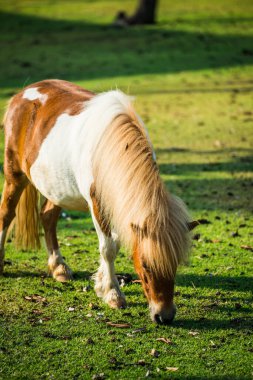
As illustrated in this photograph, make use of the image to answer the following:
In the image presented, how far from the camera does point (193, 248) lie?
7.00m

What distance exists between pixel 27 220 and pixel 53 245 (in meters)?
0.47

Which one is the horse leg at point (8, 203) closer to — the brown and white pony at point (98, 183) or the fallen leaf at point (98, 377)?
the brown and white pony at point (98, 183)

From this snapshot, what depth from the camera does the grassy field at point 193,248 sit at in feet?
15.0

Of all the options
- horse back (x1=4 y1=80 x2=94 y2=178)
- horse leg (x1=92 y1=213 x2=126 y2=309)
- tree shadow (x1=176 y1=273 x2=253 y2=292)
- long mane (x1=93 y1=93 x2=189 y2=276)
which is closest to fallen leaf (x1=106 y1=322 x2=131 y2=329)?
horse leg (x1=92 y1=213 x2=126 y2=309)

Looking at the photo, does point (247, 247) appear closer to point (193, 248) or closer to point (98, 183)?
point (193, 248)

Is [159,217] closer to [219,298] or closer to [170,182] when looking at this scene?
[219,298]

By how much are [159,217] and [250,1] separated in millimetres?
26292

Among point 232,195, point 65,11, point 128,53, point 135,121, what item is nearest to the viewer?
point 135,121

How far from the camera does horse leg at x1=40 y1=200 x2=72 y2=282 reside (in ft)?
20.1

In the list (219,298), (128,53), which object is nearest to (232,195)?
(219,298)

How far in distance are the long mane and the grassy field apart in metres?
0.77

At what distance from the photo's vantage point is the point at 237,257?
6668mm

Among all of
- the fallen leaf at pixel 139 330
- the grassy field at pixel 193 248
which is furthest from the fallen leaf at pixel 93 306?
the fallen leaf at pixel 139 330

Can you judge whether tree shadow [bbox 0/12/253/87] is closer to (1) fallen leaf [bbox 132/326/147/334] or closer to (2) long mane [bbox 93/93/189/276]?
(2) long mane [bbox 93/93/189/276]
